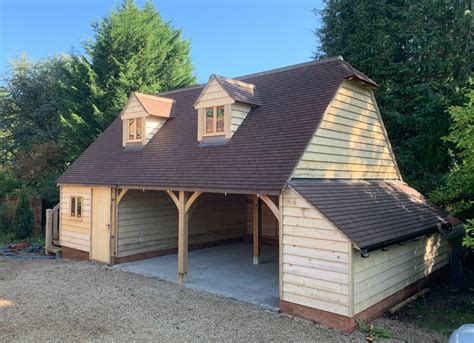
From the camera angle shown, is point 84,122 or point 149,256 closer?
point 149,256

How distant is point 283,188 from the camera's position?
7.41 metres

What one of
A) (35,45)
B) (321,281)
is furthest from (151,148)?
(35,45)

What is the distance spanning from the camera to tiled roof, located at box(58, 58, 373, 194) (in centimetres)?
839

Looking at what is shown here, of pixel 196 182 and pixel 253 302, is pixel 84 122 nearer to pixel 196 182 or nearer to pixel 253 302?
pixel 196 182

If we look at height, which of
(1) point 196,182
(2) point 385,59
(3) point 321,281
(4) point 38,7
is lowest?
(3) point 321,281

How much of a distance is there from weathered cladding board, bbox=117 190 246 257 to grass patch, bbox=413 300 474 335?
6.61 meters

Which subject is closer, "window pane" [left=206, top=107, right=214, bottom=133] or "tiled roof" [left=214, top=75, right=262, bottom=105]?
"tiled roof" [left=214, top=75, right=262, bottom=105]

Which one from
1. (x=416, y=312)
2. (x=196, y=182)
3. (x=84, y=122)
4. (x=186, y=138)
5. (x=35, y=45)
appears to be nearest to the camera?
(x=416, y=312)

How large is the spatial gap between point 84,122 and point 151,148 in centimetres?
1140

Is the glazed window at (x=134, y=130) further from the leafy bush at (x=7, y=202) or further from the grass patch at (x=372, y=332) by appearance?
the grass patch at (x=372, y=332)

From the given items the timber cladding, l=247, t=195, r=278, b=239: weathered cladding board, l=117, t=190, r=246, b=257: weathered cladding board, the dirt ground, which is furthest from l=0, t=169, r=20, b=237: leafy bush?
the dirt ground

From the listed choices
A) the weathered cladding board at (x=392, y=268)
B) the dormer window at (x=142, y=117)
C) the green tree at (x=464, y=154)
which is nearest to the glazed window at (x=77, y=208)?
the dormer window at (x=142, y=117)

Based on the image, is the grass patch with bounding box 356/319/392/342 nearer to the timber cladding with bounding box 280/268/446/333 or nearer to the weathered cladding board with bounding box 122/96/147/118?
the timber cladding with bounding box 280/268/446/333

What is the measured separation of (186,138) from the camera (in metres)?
11.8
